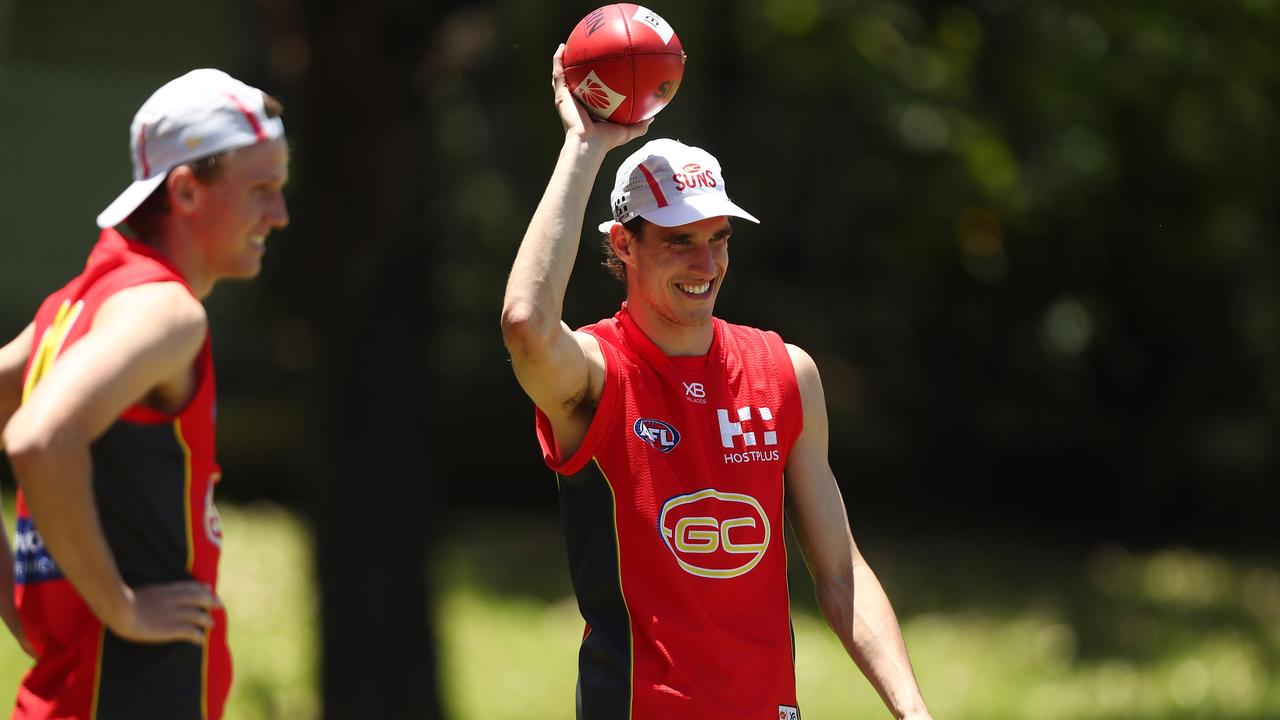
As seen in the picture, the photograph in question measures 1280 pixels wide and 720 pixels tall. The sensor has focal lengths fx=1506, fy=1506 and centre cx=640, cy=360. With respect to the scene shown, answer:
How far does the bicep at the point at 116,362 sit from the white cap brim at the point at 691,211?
3.44 feet

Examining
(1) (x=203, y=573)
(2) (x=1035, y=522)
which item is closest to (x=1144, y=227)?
(2) (x=1035, y=522)

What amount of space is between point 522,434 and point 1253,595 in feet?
24.3

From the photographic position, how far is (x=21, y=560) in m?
3.12

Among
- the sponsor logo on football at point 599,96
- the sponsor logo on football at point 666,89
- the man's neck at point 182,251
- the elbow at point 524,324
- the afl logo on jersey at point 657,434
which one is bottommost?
the afl logo on jersey at point 657,434

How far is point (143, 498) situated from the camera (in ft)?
9.86

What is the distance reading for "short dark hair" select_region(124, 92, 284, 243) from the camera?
3168 millimetres

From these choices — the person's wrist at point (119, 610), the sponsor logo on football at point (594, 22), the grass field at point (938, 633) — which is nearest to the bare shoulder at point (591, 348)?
the sponsor logo on football at point (594, 22)

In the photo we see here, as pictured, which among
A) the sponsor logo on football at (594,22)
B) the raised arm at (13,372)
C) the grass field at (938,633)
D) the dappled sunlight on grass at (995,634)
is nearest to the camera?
the raised arm at (13,372)

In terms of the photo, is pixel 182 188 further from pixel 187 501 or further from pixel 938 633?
pixel 938 633

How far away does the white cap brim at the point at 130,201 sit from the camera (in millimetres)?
3109

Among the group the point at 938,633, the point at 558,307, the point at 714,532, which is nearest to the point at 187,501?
the point at 558,307

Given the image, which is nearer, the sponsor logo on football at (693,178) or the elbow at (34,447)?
the elbow at (34,447)

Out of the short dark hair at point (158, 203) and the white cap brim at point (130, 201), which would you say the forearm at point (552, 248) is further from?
the white cap brim at point (130, 201)

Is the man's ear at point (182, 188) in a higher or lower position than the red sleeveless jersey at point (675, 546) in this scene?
higher
